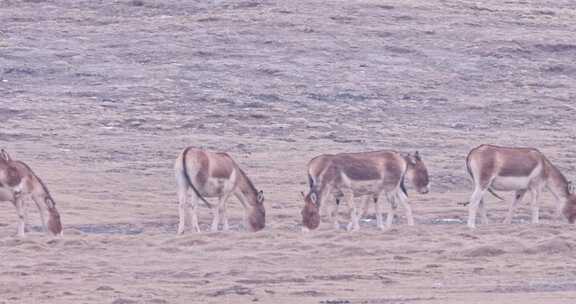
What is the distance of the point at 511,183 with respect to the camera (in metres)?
17.6

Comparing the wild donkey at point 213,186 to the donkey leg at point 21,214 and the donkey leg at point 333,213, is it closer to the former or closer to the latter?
the donkey leg at point 333,213

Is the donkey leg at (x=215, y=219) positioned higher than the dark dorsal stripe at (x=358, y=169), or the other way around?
the dark dorsal stripe at (x=358, y=169)

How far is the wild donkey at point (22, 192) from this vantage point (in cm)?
1636

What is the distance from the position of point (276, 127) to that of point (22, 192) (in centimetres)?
761

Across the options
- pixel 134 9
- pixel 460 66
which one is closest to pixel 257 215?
pixel 460 66

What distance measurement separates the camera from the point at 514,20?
31000 mm

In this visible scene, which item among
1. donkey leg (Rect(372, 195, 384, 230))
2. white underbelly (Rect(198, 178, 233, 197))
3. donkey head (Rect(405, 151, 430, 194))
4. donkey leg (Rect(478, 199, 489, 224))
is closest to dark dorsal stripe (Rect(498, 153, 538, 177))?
donkey leg (Rect(478, 199, 489, 224))

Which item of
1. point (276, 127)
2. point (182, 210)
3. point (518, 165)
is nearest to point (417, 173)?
point (518, 165)

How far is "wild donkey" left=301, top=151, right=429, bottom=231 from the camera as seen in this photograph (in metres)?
16.9

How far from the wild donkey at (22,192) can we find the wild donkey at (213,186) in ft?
4.35

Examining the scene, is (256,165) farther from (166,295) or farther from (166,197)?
(166,295)

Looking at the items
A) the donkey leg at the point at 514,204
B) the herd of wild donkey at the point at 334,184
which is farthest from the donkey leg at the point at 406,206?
the donkey leg at the point at 514,204

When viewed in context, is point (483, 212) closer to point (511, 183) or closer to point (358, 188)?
point (511, 183)

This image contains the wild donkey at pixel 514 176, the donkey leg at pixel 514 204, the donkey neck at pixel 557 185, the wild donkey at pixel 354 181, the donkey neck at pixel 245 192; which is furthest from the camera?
Result: the donkey neck at pixel 557 185
